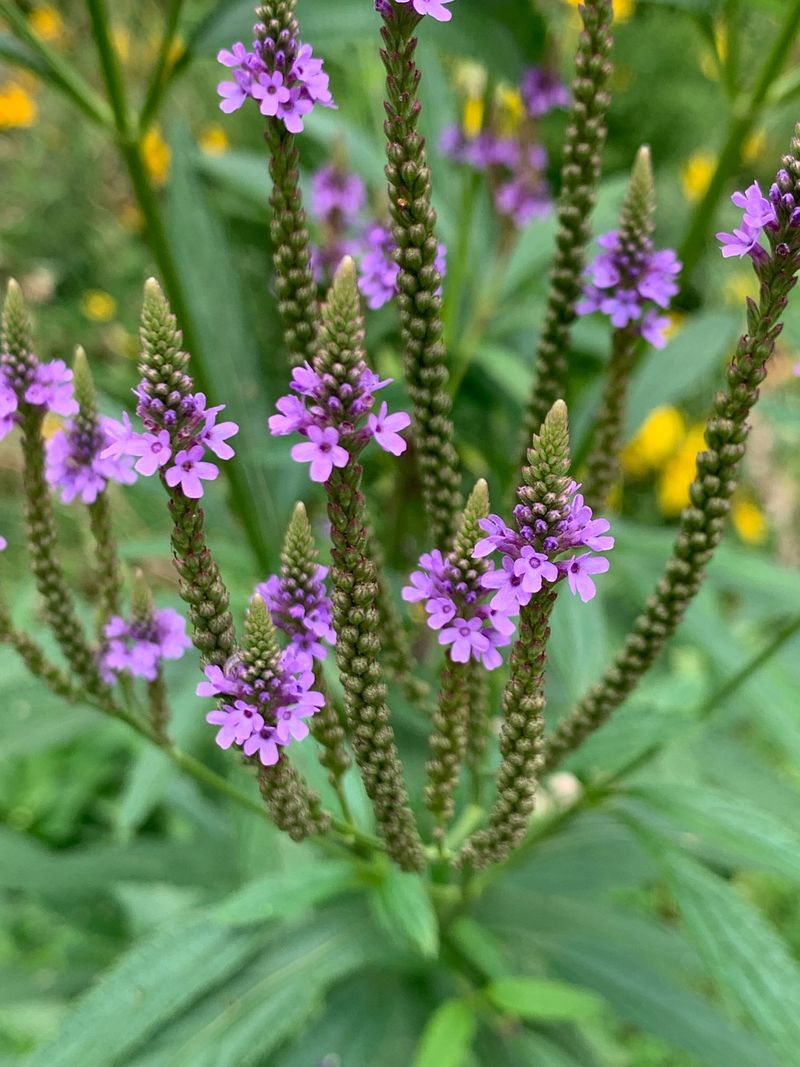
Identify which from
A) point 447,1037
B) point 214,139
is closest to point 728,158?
point 447,1037

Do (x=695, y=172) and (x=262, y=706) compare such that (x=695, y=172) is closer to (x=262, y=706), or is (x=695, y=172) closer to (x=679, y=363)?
(x=679, y=363)

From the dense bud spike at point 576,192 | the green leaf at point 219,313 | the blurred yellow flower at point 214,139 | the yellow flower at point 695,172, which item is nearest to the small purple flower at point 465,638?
the dense bud spike at point 576,192

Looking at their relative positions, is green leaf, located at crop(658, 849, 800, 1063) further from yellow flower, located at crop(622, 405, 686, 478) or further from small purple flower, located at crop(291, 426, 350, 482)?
yellow flower, located at crop(622, 405, 686, 478)

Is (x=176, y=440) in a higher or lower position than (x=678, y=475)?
lower

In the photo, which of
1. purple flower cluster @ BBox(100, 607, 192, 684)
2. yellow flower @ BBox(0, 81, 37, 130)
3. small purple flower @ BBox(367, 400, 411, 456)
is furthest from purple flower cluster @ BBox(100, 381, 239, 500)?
yellow flower @ BBox(0, 81, 37, 130)

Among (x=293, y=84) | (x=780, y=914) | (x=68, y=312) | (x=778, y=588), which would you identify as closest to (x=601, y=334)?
(x=778, y=588)

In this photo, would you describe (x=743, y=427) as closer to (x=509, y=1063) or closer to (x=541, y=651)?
(x=541, y=651)
